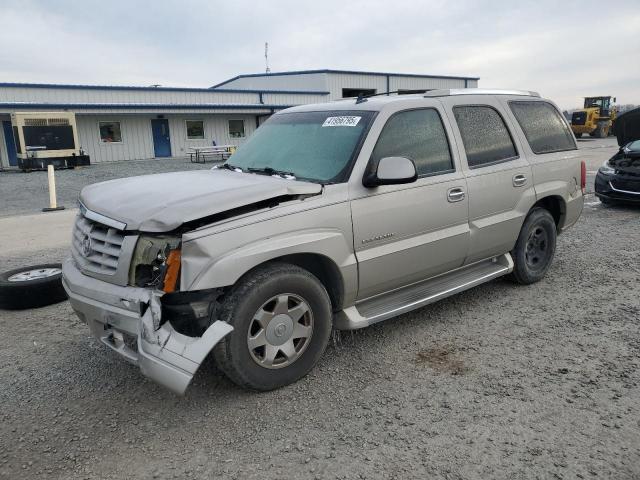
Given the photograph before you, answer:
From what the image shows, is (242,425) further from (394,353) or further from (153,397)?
(394,353)

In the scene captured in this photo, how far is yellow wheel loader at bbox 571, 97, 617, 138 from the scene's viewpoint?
33656 millimetres

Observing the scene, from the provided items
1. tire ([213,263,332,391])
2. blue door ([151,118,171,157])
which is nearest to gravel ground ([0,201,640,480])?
tire ([213,263,332,391])

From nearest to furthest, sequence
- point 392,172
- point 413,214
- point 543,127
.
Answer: point 392,172 < point 413,214 < point 543,127

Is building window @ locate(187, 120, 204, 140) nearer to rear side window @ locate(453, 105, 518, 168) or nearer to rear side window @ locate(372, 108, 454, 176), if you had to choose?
rear side window @ locate(453, 105, 518, 168)

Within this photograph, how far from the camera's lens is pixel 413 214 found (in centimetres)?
371

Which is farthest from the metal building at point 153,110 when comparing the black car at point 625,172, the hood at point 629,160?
the hood at point 629,160

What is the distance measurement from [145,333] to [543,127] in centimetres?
443

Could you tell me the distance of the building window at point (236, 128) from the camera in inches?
1268

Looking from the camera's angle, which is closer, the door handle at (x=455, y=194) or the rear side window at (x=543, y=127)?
the door handle at (x=455, y=194)

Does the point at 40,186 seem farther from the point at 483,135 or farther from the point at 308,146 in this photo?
the point at 483,135

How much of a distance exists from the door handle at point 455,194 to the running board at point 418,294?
2.20 feet

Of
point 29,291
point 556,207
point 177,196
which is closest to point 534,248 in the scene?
point 556,207

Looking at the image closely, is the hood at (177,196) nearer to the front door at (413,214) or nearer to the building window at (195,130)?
the front door at (413,214)

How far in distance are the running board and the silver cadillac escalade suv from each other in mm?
15
